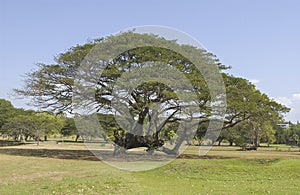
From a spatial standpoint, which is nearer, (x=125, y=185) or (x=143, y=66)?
(x=125, y=185)

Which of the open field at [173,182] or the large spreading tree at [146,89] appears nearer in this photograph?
the open field at [173,182]

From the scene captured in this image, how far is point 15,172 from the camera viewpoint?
13.7 m

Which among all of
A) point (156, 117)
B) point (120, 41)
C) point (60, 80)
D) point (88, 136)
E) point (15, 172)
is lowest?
point (15, 172)

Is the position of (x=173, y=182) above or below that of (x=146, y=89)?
below

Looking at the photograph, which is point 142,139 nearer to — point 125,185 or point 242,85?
point 242,85

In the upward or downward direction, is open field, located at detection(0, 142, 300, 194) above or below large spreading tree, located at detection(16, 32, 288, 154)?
below

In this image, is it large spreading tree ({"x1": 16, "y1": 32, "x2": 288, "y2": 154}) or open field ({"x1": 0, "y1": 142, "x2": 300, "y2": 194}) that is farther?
large spreading tree ({"x1": 16, "y1": 32, "x2": 288, "y2": 154})

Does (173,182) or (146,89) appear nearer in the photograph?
(173,182)

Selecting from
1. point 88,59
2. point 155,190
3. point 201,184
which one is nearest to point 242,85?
point 88,59

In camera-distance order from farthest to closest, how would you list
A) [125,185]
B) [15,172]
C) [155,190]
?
[15,172] < [125,185] < [155,190]

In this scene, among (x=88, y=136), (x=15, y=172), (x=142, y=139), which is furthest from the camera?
(x=142, y=139)

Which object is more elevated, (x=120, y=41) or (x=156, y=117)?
(x=120, y=41)

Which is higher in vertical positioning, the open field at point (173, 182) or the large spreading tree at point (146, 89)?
the large spreading tree at point (146, 89)

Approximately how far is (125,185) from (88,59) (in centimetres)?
1305
